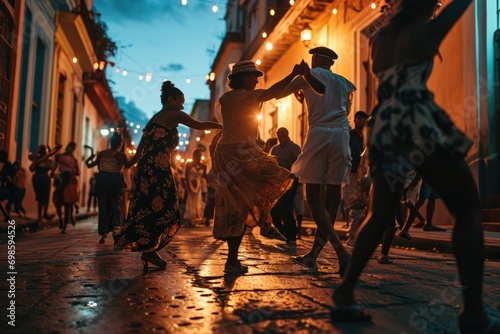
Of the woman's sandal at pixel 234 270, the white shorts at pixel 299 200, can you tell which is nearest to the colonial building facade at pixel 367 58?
the woman's sandal at pixel 234 270

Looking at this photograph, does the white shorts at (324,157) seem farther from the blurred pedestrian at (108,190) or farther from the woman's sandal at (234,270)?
the blurred pedestrian at (108,190)

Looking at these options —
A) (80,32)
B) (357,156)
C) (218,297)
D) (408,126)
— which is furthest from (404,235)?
(80,32)

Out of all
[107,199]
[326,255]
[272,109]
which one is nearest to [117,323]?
[326,255]

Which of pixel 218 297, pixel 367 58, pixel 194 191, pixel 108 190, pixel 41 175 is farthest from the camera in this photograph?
pixel 367 58

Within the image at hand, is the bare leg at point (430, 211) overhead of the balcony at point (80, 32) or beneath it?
beneath

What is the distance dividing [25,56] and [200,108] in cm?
4622

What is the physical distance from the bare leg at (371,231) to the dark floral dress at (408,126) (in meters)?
0.13

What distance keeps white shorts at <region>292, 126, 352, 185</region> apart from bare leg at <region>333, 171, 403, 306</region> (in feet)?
5.56

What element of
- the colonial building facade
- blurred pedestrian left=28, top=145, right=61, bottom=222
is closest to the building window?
the colonial building facade

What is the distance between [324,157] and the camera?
14.6 feet

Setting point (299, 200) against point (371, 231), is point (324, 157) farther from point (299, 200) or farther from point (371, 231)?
point (299, 200)

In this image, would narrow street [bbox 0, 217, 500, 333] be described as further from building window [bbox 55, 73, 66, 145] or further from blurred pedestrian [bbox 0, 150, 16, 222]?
building window [bbox 55, 73, 66, 145]

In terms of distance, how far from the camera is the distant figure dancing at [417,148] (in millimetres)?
2389

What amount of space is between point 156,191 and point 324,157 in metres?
1.41
